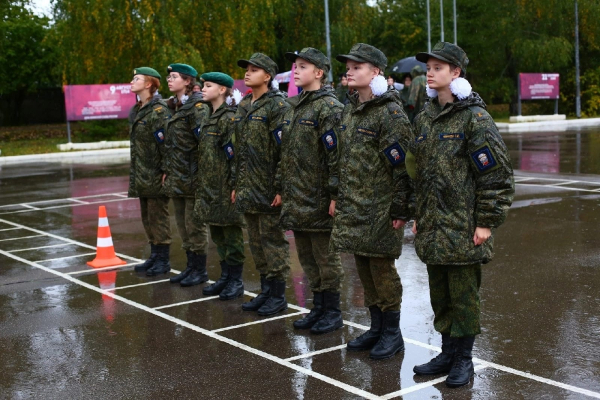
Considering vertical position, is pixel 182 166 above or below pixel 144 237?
above

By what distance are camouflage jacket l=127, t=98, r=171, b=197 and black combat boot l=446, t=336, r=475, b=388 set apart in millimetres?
4489

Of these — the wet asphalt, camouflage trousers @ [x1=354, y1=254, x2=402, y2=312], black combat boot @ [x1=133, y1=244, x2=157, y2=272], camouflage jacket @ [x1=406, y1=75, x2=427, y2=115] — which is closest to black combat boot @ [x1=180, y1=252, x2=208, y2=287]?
the wet asphalt

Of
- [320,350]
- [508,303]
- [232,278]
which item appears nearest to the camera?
[320,350]

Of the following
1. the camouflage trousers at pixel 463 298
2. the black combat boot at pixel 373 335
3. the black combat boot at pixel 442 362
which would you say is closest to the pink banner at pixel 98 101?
the black combat boot at pixel 373 335

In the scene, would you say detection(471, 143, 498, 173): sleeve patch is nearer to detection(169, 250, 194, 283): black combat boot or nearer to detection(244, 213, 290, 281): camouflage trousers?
detection(244, 213, 290, 281): camouflage trousers

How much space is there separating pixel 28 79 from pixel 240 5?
18.8 m

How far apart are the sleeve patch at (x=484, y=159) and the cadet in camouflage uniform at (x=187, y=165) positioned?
12.7 feet

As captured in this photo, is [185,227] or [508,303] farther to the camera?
[185,227]

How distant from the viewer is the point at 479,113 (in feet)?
17.0

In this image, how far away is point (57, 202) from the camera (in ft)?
51.5

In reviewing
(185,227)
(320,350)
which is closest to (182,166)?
(185,227)

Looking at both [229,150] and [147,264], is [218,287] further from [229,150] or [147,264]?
[147,264]

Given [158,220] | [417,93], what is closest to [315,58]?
[158,220]

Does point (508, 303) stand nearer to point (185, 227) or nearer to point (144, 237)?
point (185, 227)
